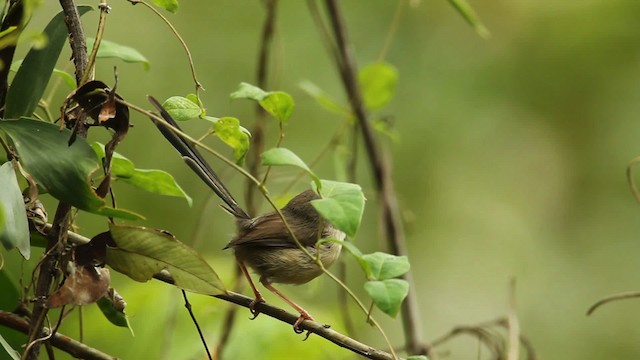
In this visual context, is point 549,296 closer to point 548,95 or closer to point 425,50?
point 548,95

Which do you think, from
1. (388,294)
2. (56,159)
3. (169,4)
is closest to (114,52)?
(169,4)

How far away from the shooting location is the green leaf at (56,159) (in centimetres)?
153

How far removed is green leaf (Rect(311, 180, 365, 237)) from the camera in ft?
5.05

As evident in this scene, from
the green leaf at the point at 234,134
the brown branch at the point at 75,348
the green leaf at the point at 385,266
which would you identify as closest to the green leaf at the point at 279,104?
the green leaf at the point at 234,134

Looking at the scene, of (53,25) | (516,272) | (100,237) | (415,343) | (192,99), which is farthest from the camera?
(516,272)

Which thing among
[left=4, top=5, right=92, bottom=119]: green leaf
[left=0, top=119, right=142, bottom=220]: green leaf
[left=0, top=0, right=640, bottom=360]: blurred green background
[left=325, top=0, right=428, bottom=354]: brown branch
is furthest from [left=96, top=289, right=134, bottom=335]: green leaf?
[left=0, top=0, right=640, bottom=360]: blurred green background

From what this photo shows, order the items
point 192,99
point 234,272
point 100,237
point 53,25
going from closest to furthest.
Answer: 1. point 100,237
2. point 53,25
3. point 192,99
4. point 234,272

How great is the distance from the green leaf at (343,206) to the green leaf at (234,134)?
20 cm

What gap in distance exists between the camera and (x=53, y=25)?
1.72 m

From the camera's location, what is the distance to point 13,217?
1471 millimetres

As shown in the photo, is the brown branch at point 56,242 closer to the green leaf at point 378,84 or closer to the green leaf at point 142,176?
the green leaf at point 142,176

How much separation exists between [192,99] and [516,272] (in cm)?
507

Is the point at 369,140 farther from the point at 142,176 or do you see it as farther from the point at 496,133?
the point at 496,133

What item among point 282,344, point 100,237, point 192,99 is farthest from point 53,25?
point 282,344
